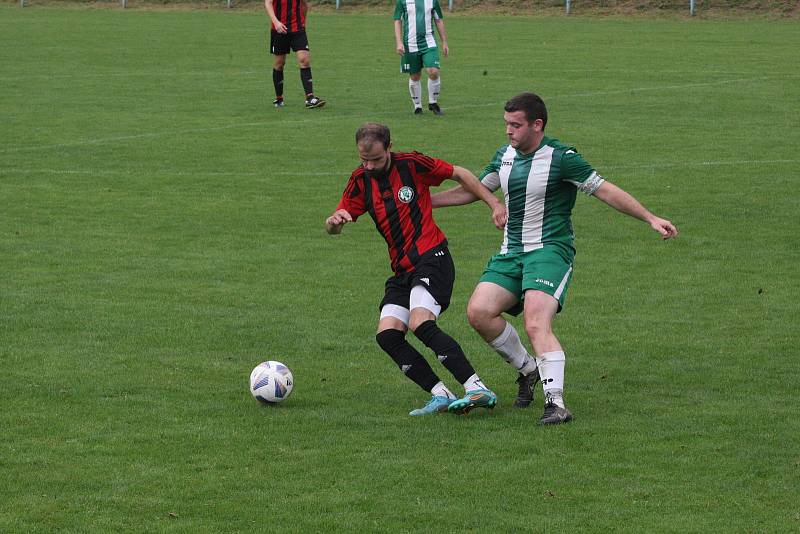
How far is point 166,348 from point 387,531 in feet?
13.4

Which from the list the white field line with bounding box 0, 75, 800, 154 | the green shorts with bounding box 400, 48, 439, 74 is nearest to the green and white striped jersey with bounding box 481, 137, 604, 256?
the white field line with bounding box 0, 75, 800, 154

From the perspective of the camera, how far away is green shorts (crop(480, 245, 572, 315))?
324 inches

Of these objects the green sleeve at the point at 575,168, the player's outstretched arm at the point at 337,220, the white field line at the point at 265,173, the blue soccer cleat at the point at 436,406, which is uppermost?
the green sleeve at the point at 575,168

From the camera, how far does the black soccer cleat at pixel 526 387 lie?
336 inches

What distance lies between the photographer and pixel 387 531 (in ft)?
20.6

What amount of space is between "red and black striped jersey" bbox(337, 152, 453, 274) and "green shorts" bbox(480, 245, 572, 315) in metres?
0.45

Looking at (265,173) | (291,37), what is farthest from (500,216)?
(291,37)

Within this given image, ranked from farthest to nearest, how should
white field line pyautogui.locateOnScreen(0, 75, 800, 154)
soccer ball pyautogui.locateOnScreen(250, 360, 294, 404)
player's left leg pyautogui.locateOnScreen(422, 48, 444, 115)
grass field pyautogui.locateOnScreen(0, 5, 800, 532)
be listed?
player's left leg pyautogui.locateOnScreen(422, 48, 444, 115) → white field line pyautogui.locateOnScreen(0, 75, 800, 154) → soccer ball pyautogui.locateOnScreen(250, 360, 294, 404) → grass field pyautogui.locateOnScreen(0, 5, 800, 532)

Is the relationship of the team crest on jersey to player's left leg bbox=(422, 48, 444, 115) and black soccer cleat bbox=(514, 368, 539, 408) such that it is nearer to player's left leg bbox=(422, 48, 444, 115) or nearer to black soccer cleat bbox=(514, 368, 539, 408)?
black soccer cleat bbox=(514, 368, 539, 408)

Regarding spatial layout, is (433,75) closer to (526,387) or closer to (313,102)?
(313,102)

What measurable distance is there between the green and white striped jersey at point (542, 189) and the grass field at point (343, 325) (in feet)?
3.66

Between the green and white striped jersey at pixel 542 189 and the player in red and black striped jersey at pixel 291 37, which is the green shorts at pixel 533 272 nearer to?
the green and white striped jersey at pixel 542 189

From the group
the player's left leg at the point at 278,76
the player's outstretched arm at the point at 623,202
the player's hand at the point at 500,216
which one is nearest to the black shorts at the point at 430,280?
the player's hand at the point at 500,216

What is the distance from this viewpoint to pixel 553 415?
7.93 meters
